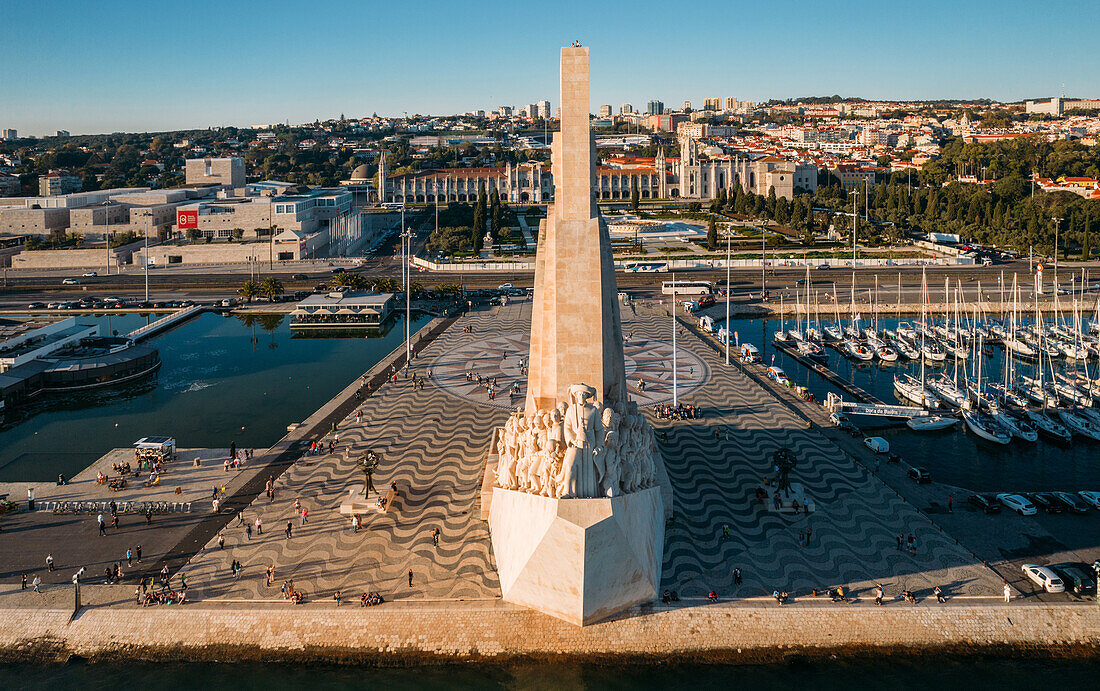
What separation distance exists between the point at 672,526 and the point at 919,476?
1083cm

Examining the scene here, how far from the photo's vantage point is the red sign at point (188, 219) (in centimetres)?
9631

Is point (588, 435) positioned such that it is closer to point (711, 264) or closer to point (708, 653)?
point (708, 653)

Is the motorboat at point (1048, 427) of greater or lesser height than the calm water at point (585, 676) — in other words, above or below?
above

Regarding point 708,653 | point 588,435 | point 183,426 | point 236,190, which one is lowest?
point 708,653

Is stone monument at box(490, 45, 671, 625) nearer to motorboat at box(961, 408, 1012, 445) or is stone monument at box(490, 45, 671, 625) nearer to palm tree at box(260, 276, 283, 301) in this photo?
motorboat at box(961, 408, 1012, 445)

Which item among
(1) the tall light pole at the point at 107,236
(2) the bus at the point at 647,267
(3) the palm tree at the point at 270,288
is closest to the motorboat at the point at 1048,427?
(2) the bus at the point at 647,267

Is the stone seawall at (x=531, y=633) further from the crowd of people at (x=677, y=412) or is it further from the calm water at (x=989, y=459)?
the crowd of people at (x=677, y=412)

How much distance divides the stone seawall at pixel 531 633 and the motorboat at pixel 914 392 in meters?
19.1

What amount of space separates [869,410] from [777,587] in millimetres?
19004

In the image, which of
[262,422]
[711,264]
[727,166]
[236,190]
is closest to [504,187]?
[727,166]

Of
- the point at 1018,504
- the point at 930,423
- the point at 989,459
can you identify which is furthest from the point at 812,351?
the point at 1018,504

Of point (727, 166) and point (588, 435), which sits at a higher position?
point (727, 166)

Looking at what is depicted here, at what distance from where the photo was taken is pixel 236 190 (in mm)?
110375

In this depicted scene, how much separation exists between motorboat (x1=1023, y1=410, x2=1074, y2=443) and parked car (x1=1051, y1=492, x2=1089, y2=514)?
8120mm
